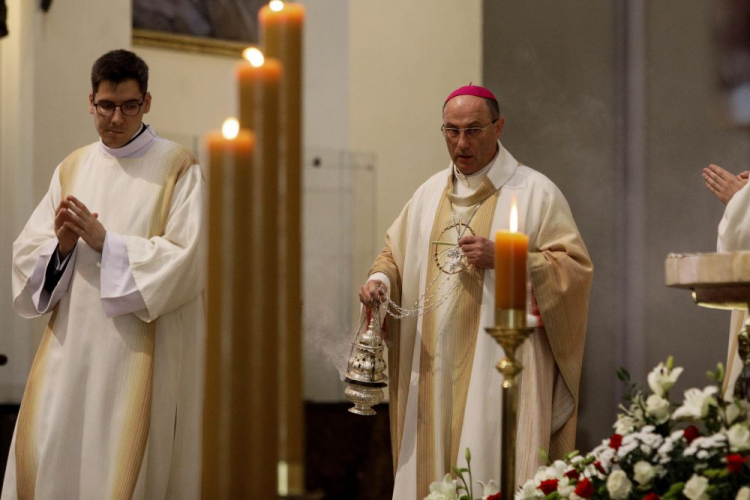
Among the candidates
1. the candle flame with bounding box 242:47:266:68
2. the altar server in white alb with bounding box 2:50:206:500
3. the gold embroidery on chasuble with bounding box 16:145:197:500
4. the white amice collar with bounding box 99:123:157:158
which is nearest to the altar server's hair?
the altar server in white alb with bounding box 2:50:206:500

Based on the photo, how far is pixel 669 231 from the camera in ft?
21.1

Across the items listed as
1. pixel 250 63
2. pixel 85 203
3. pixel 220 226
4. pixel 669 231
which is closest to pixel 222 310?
pixel 220 226

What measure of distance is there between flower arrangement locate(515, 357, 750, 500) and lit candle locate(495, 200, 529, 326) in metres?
0.43

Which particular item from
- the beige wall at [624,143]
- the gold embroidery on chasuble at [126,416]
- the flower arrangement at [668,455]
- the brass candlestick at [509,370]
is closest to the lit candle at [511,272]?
the brass candlestick at [509,370]

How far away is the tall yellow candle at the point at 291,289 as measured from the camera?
99 cm

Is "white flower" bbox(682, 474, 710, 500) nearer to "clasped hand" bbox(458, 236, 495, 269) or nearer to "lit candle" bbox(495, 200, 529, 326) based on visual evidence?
"lit candle" bbox(495, 200, 529, 326)

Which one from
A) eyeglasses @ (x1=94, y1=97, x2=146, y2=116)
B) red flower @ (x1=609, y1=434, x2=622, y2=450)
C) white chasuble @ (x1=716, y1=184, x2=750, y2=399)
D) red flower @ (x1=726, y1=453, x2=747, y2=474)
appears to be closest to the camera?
red flower @ (x1=726, y1=453, x2=747, y2=474)

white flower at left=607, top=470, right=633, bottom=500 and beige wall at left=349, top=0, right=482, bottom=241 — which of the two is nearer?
white flower at left=607, top=470, right=633, bottom=500

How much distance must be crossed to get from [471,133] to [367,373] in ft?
→ 3.63

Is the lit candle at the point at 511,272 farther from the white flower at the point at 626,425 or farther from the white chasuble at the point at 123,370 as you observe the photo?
the white chasuble at the point at 123,370

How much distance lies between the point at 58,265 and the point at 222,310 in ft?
10.8

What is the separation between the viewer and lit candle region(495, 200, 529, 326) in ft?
5.51

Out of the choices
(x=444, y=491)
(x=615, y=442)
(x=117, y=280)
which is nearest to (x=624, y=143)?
(x=117, y=280)

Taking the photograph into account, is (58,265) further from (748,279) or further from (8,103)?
(748,279)
